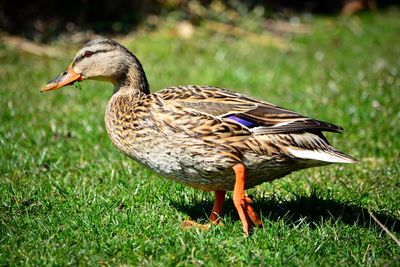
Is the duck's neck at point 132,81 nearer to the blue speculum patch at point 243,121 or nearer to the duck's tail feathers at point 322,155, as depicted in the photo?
the blue speculum patch at point 243,121

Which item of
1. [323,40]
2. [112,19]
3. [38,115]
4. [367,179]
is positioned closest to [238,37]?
[323,40]

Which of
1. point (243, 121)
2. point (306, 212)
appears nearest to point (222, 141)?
point (243, 121)

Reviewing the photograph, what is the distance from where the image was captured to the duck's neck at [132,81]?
16.3ft

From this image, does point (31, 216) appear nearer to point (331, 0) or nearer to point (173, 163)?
point (173, 163)

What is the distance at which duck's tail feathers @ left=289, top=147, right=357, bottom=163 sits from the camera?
4086 mm

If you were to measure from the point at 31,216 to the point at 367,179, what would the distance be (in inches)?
122

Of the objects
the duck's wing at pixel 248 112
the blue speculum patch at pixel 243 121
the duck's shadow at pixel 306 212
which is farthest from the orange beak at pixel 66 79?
the blue speculum patch at pixel 243 121

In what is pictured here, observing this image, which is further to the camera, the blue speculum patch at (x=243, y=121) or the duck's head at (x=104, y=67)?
the duck's head at (x=104, y=67)

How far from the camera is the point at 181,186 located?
530 centimetres

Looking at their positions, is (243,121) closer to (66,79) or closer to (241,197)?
(241,197)

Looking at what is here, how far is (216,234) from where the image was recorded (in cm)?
428

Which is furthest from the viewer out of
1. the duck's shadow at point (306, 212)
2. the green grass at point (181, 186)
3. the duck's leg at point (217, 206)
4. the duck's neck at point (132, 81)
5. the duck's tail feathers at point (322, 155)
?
the duck's neck at point (132, 81)

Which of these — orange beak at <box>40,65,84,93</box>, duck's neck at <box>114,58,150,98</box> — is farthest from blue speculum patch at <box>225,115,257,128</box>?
orange beak at <box>40,65,84,93</box>

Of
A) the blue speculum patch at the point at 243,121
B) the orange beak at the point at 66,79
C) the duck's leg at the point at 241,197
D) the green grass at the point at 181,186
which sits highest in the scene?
the blue speculum patch at the point at 243,121
